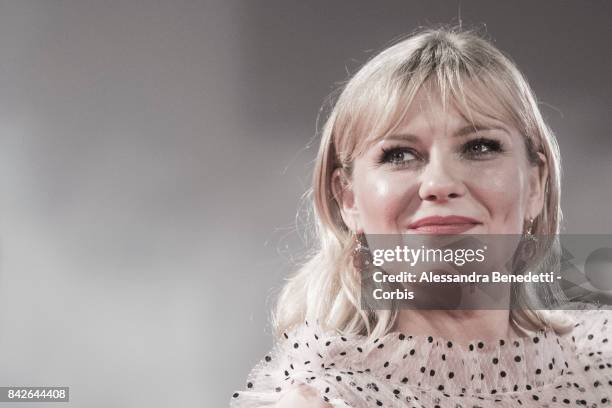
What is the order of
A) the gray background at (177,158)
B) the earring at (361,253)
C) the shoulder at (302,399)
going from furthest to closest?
the gray background at (177,158) → the earring at (361,253) → the shoulder at (302,399)

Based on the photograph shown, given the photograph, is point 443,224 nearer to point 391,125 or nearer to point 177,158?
point 391,125

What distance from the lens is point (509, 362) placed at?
A: 1121mm

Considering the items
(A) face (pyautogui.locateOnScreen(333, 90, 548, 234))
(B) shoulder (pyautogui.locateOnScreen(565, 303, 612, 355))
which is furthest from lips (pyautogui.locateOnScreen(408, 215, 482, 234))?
(B) shoulder (pyautogui.locateOnScreen(565, 303, 612, 355))

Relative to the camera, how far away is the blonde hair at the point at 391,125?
1106 mm

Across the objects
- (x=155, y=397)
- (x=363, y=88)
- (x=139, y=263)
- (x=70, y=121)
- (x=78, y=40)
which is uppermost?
(x=78, y=40)

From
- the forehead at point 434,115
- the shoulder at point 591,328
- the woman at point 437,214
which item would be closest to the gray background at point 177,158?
the shoulder at point 591,328

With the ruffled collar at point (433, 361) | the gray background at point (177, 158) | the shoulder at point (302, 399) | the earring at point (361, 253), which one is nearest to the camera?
the shoulder at point (302, 399)

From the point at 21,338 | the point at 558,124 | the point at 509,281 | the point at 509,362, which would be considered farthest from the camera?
the point at 21,338

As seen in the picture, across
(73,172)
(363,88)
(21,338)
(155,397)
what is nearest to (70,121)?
(73,172)

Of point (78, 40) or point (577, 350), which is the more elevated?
point (78, 40)

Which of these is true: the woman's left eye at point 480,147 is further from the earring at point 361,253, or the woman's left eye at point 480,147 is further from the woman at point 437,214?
the earring at point 361,253

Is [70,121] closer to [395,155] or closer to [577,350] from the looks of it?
[395,155]

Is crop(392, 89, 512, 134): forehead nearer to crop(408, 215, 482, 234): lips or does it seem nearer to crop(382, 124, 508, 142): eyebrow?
crop(382, 124, 508, 142): eyebrow

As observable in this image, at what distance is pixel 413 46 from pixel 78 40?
2.74 ft
